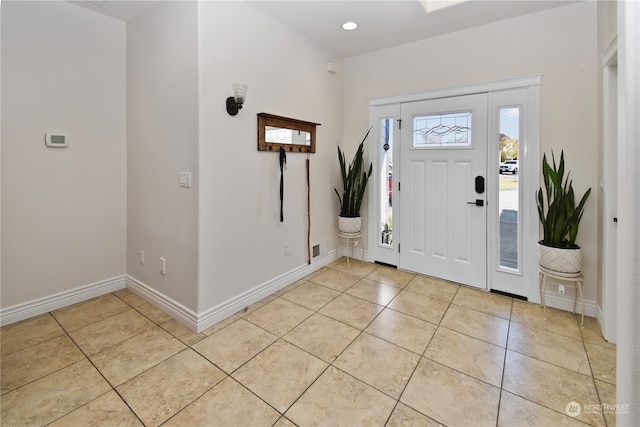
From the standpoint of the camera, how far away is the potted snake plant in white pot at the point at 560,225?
237 cm

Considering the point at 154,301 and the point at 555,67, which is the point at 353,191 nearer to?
the point at 555,67

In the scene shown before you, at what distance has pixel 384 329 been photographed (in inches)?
90.3

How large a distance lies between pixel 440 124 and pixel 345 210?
4.77 feet

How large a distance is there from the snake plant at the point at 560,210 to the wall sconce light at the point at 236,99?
2.57m

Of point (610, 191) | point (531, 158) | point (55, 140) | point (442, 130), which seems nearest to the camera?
point (610, 191)

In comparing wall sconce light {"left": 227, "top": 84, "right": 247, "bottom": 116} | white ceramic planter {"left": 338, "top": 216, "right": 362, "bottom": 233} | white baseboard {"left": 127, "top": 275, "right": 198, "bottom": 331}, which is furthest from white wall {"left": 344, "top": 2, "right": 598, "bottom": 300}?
white baseboard {"left": 127, "top": 275, "right": 198, "bottom": 331}

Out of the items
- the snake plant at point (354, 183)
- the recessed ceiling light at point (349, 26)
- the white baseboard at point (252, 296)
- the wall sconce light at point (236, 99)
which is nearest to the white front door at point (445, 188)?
the snake plant at point (354, 183)

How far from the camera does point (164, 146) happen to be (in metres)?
2.50

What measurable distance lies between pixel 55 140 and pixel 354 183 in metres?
2.91

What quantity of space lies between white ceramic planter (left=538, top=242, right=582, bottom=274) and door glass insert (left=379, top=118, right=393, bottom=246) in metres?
1.60

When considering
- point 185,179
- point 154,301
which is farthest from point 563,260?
point 154,301

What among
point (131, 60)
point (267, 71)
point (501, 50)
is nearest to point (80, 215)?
point (131, 60)

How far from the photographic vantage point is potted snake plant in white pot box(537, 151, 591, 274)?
7.76 ft

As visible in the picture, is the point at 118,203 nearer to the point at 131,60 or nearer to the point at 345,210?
the point at 131,60
